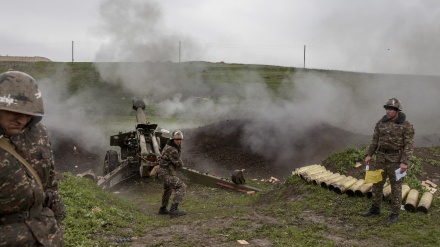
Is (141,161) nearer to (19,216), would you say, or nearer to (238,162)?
(238,162)

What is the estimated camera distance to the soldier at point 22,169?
2537 millimetres

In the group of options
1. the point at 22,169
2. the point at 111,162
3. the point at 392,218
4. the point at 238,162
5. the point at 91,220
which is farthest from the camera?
the point at 238,162

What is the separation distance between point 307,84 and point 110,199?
48.8 ft

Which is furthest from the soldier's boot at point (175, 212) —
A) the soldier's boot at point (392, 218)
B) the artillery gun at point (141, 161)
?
the soldier's boot at point (392, 218)

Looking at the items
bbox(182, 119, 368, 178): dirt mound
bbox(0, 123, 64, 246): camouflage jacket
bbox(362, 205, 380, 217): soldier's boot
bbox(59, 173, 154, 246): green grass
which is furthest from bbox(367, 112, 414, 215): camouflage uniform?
bbox(182, 119, 368, 178): dirt mound

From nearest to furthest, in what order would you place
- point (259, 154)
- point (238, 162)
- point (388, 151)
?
point (388, 151), point (238, 162), point (259, 154)

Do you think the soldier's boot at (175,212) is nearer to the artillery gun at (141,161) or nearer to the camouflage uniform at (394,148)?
the artillery gun at (141,161)

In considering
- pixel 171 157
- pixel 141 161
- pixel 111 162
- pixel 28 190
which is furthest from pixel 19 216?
pixel 111 162

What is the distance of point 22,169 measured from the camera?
259 centimetres

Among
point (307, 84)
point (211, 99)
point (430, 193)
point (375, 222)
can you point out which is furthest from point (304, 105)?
point (375, 222)

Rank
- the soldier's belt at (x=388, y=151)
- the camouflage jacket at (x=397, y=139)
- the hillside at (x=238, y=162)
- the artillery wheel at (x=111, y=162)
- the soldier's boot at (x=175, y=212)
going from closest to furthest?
the hillside at (x=238, y=162), the camouflage jacket at (x=397, y=139), the soldier's belt at (x=388, y=151), the soldier's boot at (x=175, y=212), the artillery wheel at (x=111, y=162)

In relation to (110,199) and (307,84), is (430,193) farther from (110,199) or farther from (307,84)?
(307,84)

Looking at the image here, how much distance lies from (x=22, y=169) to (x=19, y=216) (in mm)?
283

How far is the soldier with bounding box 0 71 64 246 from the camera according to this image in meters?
2.54
